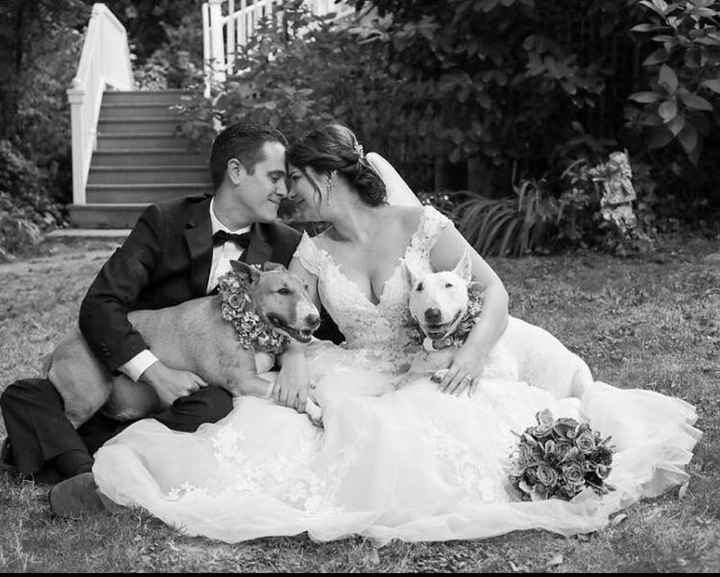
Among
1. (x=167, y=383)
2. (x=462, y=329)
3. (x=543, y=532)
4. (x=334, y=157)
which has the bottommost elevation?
(x=543, y=532)

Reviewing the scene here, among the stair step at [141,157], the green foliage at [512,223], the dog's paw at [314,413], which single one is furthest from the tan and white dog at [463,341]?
the stair step at [141,157]

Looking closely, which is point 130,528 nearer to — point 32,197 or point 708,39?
point 708,39

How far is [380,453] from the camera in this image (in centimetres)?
363

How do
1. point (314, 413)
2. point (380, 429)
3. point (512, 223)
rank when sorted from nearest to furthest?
1. point (380, 429)
2. point (314, 413)
3. point (512, 223)

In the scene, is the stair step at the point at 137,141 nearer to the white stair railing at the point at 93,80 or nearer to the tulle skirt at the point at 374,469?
the white stair railing at the point at 93,80

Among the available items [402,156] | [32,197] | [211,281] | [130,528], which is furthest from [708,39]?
[32,197]

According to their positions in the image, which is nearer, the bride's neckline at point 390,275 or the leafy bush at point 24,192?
the bride's neckline at point 390,275

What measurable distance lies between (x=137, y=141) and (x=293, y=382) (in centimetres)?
1106

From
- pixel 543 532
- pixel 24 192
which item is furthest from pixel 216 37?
pixel 543 532

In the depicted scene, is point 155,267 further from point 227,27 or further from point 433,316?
point 227,27

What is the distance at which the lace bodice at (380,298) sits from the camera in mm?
4324

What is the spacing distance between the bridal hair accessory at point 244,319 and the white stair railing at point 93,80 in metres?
9.67

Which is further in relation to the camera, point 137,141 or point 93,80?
point 93,80

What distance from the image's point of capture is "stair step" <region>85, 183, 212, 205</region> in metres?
13.3
